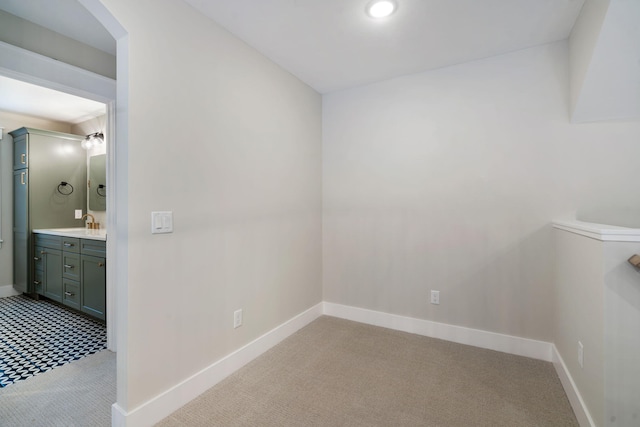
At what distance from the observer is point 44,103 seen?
364 cm

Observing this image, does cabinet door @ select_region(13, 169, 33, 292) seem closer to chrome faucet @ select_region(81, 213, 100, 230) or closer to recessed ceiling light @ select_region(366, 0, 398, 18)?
chrome faucet @ select_region(81, 213, 100, 230)

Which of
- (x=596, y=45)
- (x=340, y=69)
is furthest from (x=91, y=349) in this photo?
(x=596, y=45)

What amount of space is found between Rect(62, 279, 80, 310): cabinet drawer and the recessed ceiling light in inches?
148

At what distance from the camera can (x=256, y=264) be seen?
233cm

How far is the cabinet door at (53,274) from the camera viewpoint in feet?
11.1

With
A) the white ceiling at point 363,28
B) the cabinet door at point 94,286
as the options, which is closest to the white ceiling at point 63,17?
the white ceiling at point 363,28

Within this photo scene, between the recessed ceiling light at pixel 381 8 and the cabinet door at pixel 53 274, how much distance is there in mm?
4040

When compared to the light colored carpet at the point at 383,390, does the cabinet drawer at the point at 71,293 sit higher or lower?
higher

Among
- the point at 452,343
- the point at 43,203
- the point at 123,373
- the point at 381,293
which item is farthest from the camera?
the point at 43,203

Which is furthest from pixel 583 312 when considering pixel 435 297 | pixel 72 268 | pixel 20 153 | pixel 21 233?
pixel 20 153

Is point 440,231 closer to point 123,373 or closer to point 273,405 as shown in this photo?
point 273,405

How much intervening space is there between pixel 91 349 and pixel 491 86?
397 cm

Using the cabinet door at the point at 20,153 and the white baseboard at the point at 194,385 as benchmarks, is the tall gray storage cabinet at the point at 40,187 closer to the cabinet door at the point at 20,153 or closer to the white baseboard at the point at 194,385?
the cabinet door at the point at 20,153

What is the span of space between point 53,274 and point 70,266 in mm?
513
